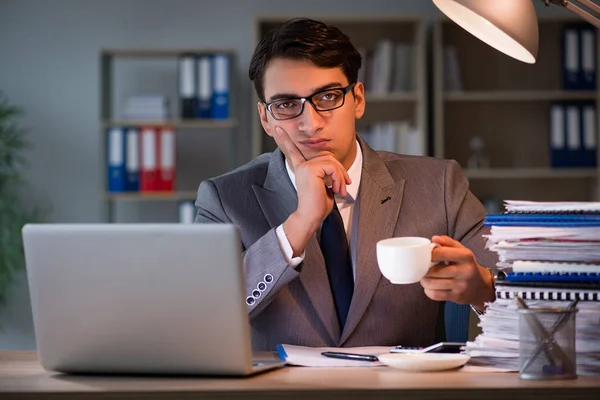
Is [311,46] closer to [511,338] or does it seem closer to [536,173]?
[511,338]

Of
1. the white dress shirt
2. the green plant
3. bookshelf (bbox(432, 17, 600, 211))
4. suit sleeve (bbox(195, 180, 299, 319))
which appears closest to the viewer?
suit sleeve (bbox(195, 180, 299, 319))

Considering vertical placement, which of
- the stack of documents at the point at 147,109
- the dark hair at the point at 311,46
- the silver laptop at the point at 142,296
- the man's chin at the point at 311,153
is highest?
the stack of documents at the point at 147,109

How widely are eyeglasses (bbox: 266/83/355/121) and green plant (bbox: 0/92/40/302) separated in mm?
2710

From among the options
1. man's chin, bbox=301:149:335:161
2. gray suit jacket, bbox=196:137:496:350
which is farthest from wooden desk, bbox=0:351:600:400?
man's chin, bbox=301:149:335:161

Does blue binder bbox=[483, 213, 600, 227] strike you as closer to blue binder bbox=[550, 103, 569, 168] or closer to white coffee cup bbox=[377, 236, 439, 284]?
white coffee cup bbox=[377, 236, 439, 284]

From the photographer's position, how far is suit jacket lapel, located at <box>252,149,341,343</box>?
1.91 meters

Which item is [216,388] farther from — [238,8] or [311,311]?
[238,8]

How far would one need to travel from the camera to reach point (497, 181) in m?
4.88

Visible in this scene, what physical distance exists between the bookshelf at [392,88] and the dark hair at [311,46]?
255cm

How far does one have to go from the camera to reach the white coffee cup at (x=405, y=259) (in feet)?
4.48

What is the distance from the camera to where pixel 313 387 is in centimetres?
114

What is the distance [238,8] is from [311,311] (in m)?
3.29

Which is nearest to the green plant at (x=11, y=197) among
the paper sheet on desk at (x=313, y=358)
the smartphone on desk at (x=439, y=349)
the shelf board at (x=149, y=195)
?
the shelf board at (x=149, y=195)

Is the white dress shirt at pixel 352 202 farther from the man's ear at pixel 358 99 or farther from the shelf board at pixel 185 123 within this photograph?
the shelf board at pixel 185 123
